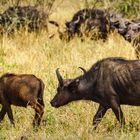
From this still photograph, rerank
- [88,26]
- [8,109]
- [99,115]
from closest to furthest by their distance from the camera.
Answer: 1. [99,115]
2. [8,109]
3. [88,26]

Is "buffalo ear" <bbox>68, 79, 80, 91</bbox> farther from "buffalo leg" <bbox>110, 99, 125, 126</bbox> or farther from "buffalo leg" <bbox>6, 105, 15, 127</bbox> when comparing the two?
"buffalo leg" <bbox>6, 105, 15, 127</bbox>

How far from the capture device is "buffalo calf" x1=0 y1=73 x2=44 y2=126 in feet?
32.9

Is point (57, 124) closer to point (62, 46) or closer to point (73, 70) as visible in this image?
point (73, 70)

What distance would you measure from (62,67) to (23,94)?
363cm

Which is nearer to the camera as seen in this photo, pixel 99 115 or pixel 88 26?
pixel 99 115

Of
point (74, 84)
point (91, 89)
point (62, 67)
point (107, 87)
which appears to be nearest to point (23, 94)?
point (74, 84)

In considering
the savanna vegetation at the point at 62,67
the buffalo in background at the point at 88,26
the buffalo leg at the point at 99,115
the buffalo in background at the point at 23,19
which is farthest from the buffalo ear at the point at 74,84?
the buffalo in background at the point at 23,19

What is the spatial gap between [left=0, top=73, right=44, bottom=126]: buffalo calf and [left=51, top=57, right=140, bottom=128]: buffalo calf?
358 mm

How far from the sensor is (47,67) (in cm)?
1386

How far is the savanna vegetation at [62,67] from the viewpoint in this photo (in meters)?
9.03

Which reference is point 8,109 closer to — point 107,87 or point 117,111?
point 107,87

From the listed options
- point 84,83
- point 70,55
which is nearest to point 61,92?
point 84,83

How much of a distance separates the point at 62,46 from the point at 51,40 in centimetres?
107

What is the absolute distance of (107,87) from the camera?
9.62 metres
